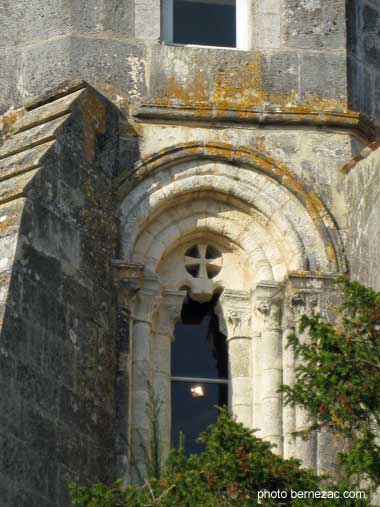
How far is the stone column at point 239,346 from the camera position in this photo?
20.3 m

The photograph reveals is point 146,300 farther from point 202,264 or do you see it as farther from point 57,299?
point 57,299

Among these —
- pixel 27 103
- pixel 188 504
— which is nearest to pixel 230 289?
pixel 27 103

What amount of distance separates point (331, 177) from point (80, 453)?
10.0ft

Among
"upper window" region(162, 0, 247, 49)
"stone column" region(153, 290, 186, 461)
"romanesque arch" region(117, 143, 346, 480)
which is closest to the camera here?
"stone column" region(153, 290, 186, 461)

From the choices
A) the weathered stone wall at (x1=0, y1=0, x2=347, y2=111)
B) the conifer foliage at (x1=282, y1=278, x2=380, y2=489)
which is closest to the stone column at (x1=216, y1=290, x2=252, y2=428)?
the weathered stone wall at (x1=0, y1=0, x2=347, y2=111)

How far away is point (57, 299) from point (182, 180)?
1779mm

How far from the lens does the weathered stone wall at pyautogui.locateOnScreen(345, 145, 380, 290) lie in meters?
20.0

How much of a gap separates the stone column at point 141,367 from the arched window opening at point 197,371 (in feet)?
1.30

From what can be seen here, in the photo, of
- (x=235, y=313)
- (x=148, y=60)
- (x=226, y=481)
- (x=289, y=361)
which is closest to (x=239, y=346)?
(x=235, y=313)

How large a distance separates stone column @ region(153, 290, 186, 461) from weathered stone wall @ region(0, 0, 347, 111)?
1.46 m

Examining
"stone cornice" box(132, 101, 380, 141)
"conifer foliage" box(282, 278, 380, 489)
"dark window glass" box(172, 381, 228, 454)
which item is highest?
"stone cornice" box(132, 101, 380, 141)

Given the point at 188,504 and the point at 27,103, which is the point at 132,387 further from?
the point at 188,504

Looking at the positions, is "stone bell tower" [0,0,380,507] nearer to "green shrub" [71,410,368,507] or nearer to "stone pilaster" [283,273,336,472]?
"stone pilaster" [283,273,336,472]

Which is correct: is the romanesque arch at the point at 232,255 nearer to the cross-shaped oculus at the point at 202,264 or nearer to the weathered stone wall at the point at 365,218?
the cross-shaped oculus at the point at 202,264
